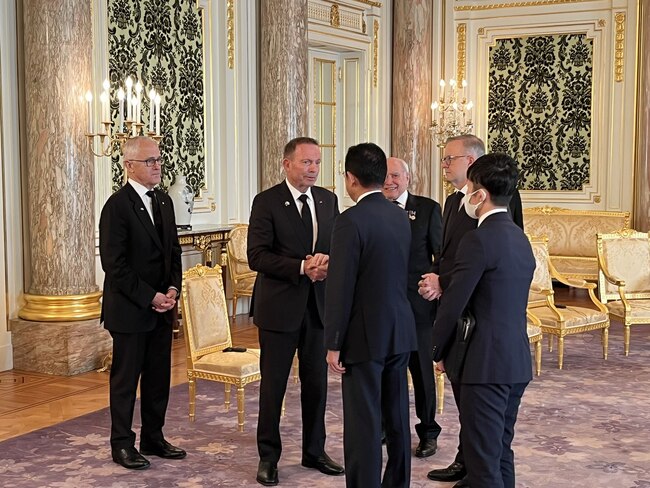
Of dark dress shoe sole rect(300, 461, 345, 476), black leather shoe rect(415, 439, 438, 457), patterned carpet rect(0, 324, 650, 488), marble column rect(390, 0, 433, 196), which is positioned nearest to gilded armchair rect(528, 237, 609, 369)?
patterned carpet rect(0, 324, 650, 488)

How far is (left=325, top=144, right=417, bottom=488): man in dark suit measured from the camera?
3.49 metres

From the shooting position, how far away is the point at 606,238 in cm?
748

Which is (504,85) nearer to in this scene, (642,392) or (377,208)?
(642,392)

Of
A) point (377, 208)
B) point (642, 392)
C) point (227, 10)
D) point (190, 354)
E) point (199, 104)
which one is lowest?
point (642, 392)

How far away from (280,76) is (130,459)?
5163 mm

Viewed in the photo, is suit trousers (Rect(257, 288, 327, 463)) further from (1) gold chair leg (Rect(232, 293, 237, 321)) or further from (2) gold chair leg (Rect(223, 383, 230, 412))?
(1) gold chair leg (Rect(232, 293, 237, 321))

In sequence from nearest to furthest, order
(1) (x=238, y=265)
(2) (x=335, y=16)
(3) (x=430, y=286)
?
(3) (x=430, y=286) < (1) (x=238, y=265) < (2) (x=335, y=16)

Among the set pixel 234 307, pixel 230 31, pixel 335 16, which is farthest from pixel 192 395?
pixel 335 16

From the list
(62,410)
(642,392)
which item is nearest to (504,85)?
(642,392)

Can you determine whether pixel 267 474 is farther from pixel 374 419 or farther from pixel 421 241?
pixel 421 241

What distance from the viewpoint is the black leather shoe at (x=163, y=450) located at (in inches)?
180

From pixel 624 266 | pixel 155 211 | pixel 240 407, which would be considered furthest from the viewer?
pixel 624 266

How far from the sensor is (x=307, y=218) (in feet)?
14.0

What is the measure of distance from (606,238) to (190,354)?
A: 3922mm
